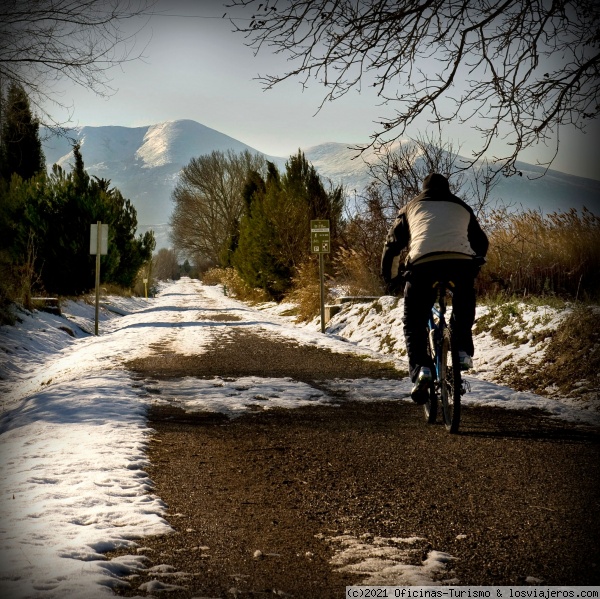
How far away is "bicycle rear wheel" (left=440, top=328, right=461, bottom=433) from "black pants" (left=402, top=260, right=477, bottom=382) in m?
0.12

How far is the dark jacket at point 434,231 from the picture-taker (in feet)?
15.4

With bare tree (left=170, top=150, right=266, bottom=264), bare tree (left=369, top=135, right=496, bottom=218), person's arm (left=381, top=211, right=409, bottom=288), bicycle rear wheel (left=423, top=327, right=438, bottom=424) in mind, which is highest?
bare tree (left=170, top=150, right=266, bottom=264)

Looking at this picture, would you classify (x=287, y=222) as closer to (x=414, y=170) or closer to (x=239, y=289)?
(x=414, y=170)

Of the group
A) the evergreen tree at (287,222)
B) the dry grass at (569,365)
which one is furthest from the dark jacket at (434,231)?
the evergreen tree at (287,222)

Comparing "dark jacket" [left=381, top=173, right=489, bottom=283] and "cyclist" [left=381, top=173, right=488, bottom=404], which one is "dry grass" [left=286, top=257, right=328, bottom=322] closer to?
"dark jacket" [left=381, top=173, right=489, bottom=283]

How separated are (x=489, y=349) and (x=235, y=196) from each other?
46.1m

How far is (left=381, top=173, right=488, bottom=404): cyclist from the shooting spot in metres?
4.68

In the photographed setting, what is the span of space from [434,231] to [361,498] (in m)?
2.36

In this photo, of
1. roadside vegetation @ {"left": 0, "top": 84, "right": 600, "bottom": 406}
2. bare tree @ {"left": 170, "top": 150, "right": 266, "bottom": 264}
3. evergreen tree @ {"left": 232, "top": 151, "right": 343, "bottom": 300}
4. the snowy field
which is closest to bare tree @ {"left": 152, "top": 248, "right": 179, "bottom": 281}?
bare tree @ {"left": 170, "top": 150, "right": 266, "bottom": 264}

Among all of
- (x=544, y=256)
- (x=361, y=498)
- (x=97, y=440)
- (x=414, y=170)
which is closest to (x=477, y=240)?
(x=361, y=498)

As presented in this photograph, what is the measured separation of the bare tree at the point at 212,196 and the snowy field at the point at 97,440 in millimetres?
41299

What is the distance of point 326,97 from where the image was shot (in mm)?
5512

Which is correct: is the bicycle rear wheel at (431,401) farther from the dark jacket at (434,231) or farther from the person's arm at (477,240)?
the person's arm at (477,240)

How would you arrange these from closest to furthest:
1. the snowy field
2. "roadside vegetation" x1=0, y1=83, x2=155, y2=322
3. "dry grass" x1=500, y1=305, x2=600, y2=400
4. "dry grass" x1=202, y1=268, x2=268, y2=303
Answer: the snowy field → "dry grass" x1=500, y1=305, x2=600, y2=400 → "roadside vegetation" x1=0, y1=83, x2=155, y2=322 → "dry grass" x1=202, y1=268, x2=268, y2=303
